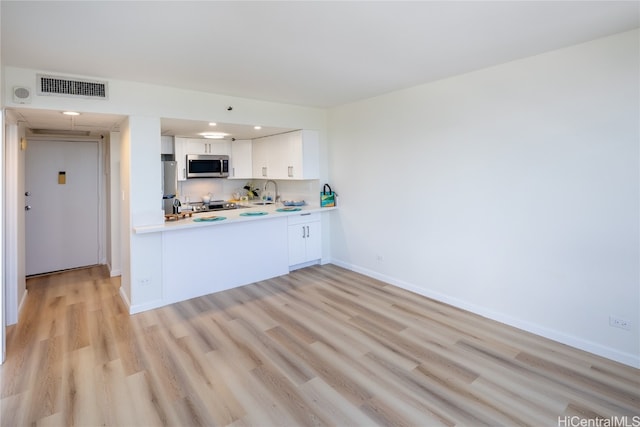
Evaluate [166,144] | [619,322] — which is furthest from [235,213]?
[619,322]

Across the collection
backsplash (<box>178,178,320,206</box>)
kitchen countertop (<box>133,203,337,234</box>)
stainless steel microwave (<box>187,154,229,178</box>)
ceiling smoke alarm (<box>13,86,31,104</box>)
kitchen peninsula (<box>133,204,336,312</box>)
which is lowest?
kitchen peninsula (<box>133,204,336,312</box>)

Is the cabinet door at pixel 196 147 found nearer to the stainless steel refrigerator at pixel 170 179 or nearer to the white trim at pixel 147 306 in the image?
the stainless steel refrigerator at pixel 170 179

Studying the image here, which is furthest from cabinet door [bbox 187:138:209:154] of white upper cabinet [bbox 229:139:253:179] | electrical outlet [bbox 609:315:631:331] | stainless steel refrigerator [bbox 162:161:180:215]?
electrical outlet [bbox 609:315:631:331]

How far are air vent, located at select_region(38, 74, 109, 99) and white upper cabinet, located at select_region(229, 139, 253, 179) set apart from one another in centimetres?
287

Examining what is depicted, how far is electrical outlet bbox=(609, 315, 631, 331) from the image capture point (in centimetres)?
261

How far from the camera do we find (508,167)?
3.19 metres

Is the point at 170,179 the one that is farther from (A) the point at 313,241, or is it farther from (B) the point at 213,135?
(A) the point at 313,241

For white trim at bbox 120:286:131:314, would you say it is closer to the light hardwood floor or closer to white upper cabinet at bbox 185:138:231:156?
the light hardwood floor

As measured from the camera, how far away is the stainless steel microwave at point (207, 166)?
5.62 meters

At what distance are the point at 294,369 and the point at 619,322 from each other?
2578 millimetres

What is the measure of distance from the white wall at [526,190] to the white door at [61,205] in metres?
4.58

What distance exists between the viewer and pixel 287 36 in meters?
2.46

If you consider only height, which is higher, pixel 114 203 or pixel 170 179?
pixel 170 179

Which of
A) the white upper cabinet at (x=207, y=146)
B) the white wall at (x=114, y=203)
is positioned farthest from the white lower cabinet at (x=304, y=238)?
the white wall at (x=114, y=203)
